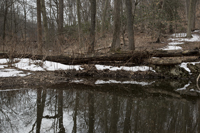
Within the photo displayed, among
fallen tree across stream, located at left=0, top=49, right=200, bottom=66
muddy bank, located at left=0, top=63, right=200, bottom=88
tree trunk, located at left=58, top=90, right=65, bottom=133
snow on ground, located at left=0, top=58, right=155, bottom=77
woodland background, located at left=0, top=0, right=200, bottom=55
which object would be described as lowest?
tree trunk, located at left=58, top=90, right=65, bottom=133

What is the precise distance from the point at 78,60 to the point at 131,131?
646 centimetres

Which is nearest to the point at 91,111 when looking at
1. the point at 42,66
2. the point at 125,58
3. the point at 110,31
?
the point at 125,58

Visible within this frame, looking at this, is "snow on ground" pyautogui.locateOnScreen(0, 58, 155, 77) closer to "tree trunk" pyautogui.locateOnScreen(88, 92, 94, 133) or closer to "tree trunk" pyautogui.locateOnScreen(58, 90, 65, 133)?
"tree trunk" pyautogui.locateOnScreen(58, 90, 65, 133)

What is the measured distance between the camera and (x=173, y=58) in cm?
899

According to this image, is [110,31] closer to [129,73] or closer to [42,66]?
[129,73]

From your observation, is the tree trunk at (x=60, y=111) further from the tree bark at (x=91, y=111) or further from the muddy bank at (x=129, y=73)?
the muddy bank at (x=129, y=73)

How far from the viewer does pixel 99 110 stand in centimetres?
438

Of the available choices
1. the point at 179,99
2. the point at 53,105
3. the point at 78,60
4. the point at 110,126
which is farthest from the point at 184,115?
the point at 78,60

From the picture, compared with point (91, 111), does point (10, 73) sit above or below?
above

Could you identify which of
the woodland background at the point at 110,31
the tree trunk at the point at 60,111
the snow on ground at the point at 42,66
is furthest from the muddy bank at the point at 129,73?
the tree trunk at the point at 60,111

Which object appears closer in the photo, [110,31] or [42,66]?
[42,66]

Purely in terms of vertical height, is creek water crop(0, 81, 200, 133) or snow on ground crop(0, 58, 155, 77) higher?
snow on ground crop(0, 58, 155, 77)

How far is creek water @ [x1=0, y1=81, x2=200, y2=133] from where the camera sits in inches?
138

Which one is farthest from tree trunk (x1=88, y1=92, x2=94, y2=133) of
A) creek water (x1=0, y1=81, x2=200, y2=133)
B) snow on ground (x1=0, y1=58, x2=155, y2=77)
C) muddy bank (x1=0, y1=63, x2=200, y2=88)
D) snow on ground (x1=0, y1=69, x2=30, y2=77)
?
snow on ground (x1=0, y1=69, x2=30, y2=77)
